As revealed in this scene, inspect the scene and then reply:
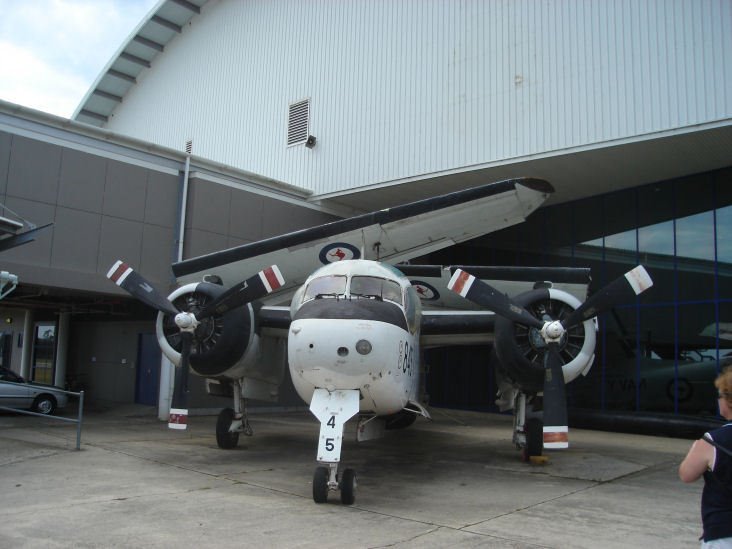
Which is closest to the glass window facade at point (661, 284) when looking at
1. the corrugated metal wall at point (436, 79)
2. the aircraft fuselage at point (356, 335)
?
the corrugated metal wall at point (436, 79)

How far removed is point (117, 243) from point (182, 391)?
6888 mm

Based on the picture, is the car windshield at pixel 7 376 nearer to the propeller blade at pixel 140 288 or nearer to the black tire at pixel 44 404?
the black tire at pixel 44 404

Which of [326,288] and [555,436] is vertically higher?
[326,288]

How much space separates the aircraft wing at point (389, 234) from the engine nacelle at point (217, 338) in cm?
115

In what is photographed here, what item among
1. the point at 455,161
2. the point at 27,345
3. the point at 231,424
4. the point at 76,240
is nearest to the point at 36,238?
the point at 76,240

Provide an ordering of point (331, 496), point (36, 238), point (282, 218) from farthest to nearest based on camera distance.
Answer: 1. point (282, 218)
2. point (36, 238)
3. point (331, 496)

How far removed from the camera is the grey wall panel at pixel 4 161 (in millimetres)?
13477

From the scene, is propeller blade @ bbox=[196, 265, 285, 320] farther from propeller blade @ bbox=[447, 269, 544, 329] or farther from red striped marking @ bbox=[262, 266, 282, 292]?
propeller blade @ bbox=[447, 269, 544, 329]

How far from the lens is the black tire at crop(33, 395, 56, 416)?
16.5m

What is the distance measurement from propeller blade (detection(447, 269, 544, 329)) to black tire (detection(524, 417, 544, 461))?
2.40 m

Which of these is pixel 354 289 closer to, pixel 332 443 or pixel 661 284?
pixel 332 443

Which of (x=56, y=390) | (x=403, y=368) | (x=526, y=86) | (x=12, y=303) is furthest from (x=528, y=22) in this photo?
(x=12, y=303)

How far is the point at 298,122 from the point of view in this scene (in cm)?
2083

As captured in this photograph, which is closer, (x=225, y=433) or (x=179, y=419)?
(x=179, y=419)
